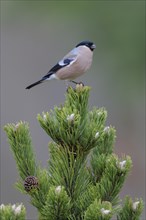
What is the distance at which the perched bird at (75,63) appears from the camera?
3.25 m

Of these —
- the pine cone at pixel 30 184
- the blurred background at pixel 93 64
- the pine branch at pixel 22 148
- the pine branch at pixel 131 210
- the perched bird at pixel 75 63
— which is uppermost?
the blurred background at pixel 93 64

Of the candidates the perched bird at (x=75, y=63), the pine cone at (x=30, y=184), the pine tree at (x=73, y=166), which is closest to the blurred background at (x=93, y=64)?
the perched bird at (x=75, y=63)

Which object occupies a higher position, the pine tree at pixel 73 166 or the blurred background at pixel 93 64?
the blurred background at pixel 93 64

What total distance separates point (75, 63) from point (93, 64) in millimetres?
5456

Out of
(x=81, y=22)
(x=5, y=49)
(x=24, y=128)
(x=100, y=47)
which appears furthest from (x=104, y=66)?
(x=24, y=128)

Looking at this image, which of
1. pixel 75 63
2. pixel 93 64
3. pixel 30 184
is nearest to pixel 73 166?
pixel 30 184

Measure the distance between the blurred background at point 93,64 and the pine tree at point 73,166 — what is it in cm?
586

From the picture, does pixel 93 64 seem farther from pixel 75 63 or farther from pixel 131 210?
pixel 131 210

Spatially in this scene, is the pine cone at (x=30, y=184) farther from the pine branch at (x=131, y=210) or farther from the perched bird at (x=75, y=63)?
the perched bird at (x=75, y=63)

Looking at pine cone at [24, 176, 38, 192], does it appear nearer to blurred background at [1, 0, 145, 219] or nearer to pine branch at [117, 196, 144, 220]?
pine branch at [117, 196, 144, 220]

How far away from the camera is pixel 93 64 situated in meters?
8.73

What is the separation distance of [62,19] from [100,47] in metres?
0.77

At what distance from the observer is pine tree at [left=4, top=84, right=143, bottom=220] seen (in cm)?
185

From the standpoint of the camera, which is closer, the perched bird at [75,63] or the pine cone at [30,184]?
the pine cone at [30,184]
